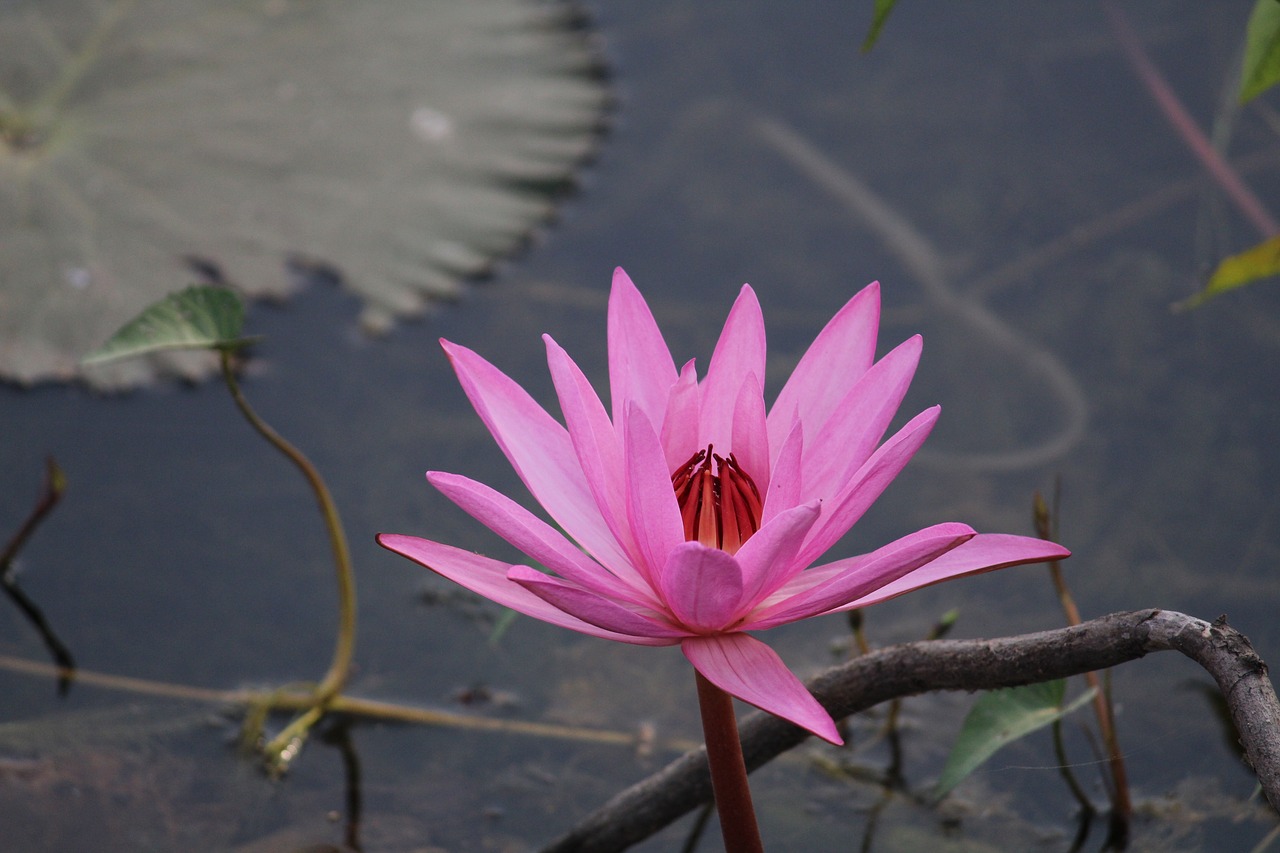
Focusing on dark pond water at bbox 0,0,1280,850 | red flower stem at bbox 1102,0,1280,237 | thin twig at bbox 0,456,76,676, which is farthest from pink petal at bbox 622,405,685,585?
red flower stem at bbox 1102,0,1280,237

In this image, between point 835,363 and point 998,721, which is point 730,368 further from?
point 998,721

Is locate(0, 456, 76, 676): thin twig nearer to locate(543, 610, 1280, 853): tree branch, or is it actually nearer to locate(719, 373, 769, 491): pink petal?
locate(543, 610, 1280, 853): tree branch

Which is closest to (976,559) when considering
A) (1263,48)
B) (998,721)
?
(998,721)

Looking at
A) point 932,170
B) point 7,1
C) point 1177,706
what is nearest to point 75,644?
point 1177,706

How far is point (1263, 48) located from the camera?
3.60 feet

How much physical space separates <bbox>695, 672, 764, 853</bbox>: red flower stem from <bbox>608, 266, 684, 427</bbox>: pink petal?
270mm

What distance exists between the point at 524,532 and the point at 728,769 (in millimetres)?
271

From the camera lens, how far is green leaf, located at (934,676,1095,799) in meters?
1.15

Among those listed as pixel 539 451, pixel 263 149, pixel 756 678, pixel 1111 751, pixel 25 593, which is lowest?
pixel 25 593

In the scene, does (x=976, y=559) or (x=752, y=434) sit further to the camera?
(x=752, y=434)

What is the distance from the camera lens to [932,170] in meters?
2.71

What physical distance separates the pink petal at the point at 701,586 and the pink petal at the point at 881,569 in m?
0.05

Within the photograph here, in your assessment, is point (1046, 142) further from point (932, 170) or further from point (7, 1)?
point (7, 1)

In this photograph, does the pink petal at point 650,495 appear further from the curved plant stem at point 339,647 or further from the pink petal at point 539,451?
the curved plant stem at point 339,647
